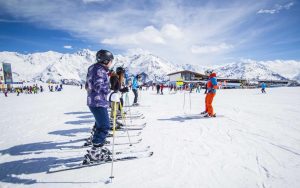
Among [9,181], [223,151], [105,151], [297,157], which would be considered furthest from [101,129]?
[297,157]

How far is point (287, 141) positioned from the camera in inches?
196

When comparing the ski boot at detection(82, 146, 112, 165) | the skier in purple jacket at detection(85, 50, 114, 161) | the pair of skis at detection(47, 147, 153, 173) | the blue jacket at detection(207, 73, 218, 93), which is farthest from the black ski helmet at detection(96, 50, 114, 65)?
the blue jacket at detection(207, 73, 218, 93)

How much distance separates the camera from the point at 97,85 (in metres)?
3.85

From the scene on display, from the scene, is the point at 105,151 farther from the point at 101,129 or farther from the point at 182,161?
the point at 182,161

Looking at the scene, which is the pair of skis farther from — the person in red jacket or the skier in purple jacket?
the person in red jacket

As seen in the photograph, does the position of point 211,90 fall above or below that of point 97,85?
below

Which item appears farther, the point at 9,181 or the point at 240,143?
the point at 240,143

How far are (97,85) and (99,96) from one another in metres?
0.24

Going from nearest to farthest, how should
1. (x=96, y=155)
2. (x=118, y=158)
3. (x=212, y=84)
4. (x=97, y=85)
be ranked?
(x=97, y=85) → (x=96, y=155) → (x=118, y=158) → (x=212, y=84)

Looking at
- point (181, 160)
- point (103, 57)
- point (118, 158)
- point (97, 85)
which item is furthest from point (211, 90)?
point (97, 85)

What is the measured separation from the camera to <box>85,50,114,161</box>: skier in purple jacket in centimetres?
385

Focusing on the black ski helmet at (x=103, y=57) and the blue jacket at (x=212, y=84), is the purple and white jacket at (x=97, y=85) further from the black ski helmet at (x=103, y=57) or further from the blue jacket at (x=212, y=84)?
the blue jacket at (x=212, y=84)

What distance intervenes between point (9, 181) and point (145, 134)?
12.3ft

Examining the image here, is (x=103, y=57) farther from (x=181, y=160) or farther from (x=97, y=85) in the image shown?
(x=181, y=160)
